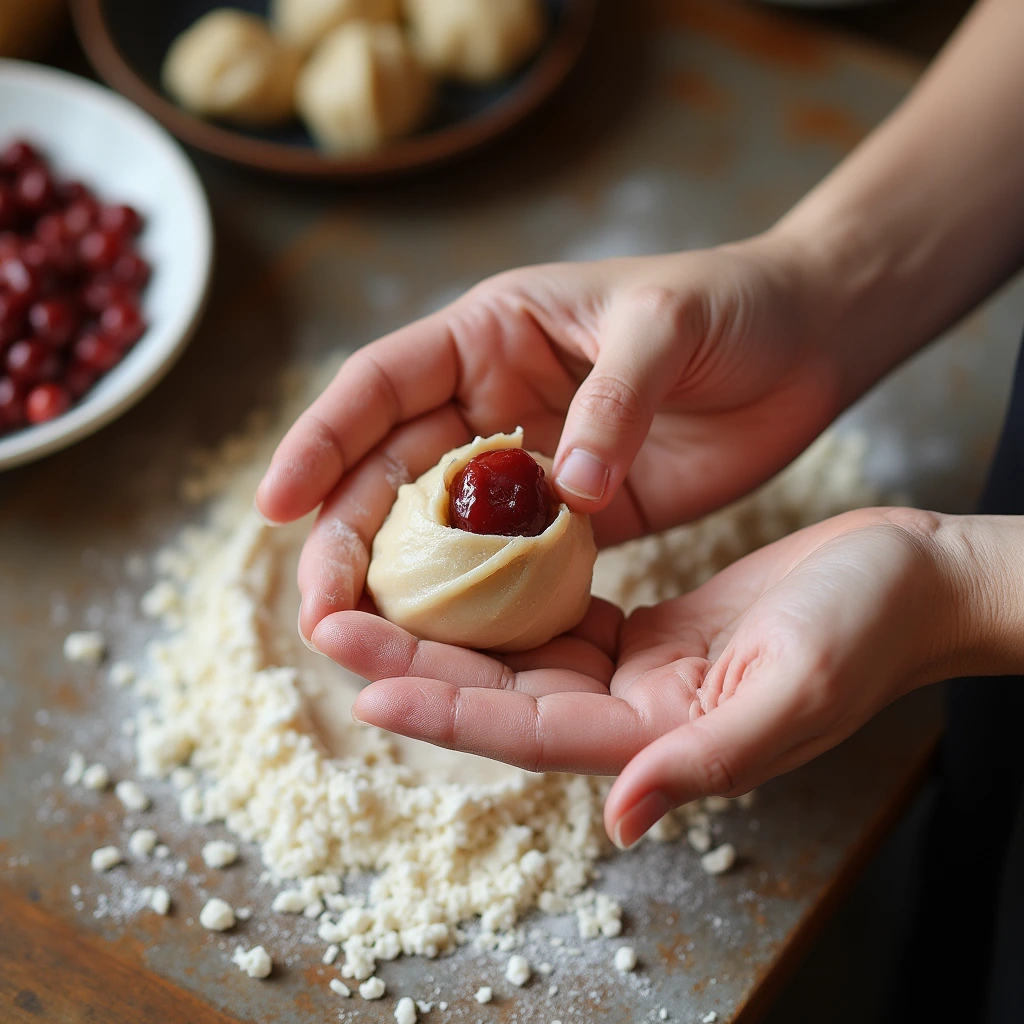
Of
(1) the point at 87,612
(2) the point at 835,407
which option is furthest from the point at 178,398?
(2) the point at 835,407

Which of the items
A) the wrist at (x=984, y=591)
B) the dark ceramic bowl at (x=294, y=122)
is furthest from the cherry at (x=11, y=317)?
the wrist at (x=984, y=591)

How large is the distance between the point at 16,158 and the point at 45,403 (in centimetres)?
58

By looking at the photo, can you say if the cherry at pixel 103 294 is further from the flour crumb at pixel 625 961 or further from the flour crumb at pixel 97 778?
the flour crumb at pixel 625 961

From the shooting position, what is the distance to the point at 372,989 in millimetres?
1266

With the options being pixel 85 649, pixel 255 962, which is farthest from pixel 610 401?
pixel 85 649

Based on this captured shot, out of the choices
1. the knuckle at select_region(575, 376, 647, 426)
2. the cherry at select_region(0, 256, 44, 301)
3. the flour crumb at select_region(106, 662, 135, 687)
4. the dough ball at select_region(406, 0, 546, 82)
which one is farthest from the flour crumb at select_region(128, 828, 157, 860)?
the dough ball at select_region(406, 0, 546, 82)

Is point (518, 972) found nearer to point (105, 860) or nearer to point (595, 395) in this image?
point (105, 860)

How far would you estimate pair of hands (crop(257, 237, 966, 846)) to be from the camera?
100 cm

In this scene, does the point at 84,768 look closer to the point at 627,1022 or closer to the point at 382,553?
the point at 382,553

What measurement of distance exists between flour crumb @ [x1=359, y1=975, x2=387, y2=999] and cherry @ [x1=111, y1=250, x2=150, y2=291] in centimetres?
128

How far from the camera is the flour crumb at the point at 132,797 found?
144cm

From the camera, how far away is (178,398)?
6.15 ft

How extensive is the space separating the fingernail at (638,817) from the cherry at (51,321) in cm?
134

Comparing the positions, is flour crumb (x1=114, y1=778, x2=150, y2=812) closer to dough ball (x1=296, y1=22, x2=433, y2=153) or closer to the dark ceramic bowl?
the dark ceramic bowl
